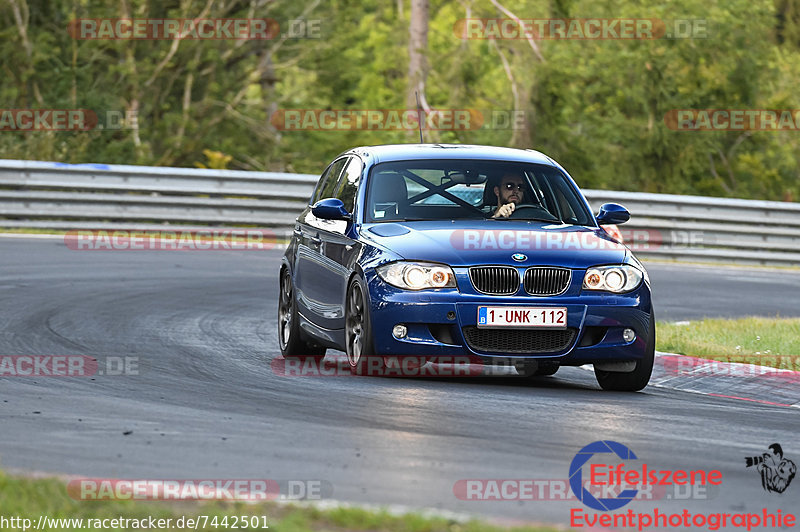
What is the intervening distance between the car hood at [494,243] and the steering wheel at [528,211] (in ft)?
0.84

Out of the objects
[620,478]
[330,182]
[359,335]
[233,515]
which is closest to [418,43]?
[330,182]

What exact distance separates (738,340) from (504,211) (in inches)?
130

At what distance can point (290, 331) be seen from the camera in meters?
11.9

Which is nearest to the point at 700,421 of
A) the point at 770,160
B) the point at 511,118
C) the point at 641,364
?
the point at 641,364

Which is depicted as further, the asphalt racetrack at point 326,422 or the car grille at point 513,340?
the car grille at point 513,340

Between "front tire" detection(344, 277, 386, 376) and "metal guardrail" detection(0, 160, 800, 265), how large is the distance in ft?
41.7

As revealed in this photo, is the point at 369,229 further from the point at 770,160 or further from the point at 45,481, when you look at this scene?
the point at 770,160

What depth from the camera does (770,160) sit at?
120 feet

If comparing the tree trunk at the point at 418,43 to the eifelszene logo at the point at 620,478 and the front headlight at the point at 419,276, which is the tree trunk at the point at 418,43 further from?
the eifelszene logo at the point at 620,478

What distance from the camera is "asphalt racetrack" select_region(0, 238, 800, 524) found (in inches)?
262

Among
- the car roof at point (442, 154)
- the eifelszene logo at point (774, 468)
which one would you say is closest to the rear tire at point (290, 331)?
the car roof at point (442, 154)

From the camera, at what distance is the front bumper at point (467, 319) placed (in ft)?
32.4

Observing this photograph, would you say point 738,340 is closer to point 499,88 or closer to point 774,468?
point 774,468

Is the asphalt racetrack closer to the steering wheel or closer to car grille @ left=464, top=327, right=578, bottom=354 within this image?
car grille @ left=464, top=327, right=578, bottom=354
